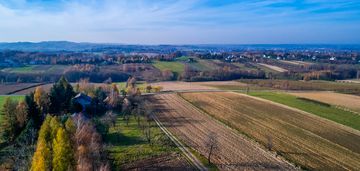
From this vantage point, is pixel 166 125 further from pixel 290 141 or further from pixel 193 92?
pixel 193 92

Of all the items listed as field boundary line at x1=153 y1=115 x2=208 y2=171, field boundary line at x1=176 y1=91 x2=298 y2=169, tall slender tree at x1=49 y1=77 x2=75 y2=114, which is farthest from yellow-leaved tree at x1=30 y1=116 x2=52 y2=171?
tall slender tree at x1=49 y1=77 x2=75 y2=114

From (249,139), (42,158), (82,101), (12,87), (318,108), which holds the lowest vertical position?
(249,139)

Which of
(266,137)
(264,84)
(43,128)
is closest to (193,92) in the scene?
(264,84)

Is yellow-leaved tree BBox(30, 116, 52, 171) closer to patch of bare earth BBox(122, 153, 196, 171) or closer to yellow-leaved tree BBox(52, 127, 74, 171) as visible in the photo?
yellow-leaved tree BBox(52, 127, 74, 171)

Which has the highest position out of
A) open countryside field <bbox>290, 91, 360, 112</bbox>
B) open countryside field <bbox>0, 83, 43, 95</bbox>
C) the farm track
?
open countryside field <bbox>0, 83, 43, 95</bbox>

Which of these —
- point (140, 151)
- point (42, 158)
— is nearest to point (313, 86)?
point (140, 151)

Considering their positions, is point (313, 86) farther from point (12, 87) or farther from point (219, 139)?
point (12, 87)
